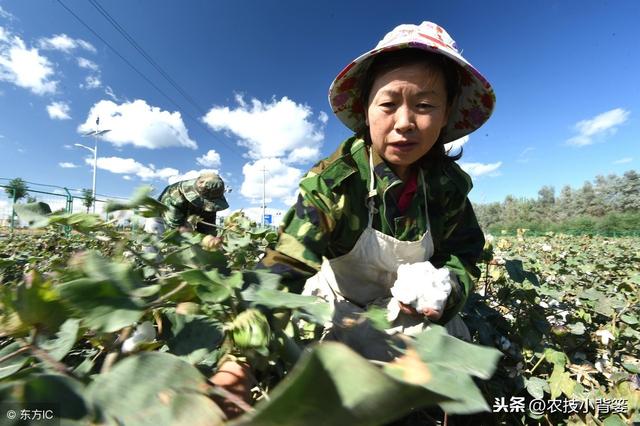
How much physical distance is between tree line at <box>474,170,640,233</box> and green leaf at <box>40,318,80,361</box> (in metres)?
28.2

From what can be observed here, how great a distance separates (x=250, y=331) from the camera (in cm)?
32

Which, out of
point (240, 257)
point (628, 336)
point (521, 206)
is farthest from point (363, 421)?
point (521, 206)

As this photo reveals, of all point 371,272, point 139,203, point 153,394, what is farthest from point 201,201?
point 153,394

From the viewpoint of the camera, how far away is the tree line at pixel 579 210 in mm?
24000

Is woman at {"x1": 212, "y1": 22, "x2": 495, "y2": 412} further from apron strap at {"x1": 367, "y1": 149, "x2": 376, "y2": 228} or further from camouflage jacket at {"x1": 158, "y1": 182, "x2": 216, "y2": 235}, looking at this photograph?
camouflage jacket at {"x1": 158, "y1": 182, "x2": 216, "y2": 235}

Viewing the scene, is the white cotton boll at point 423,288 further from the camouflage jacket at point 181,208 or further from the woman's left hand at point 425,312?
the camouflage jacket at point 181,208

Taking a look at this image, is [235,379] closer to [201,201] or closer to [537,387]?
[537,387]

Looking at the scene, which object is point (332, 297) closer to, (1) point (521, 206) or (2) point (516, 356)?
(2) point (516, 356)

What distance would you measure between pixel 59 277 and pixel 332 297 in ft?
2.96

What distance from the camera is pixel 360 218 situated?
1036 millimetres

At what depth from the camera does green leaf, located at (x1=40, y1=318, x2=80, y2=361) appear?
320 mm

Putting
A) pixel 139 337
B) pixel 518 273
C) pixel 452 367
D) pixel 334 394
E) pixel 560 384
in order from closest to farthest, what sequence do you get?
pixel 334 394, pixel 452 367, pixel 139 337, pixel 560 384, pixel 518 273

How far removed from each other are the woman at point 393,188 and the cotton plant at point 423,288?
13 mm

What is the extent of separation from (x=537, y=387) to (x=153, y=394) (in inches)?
39.5
